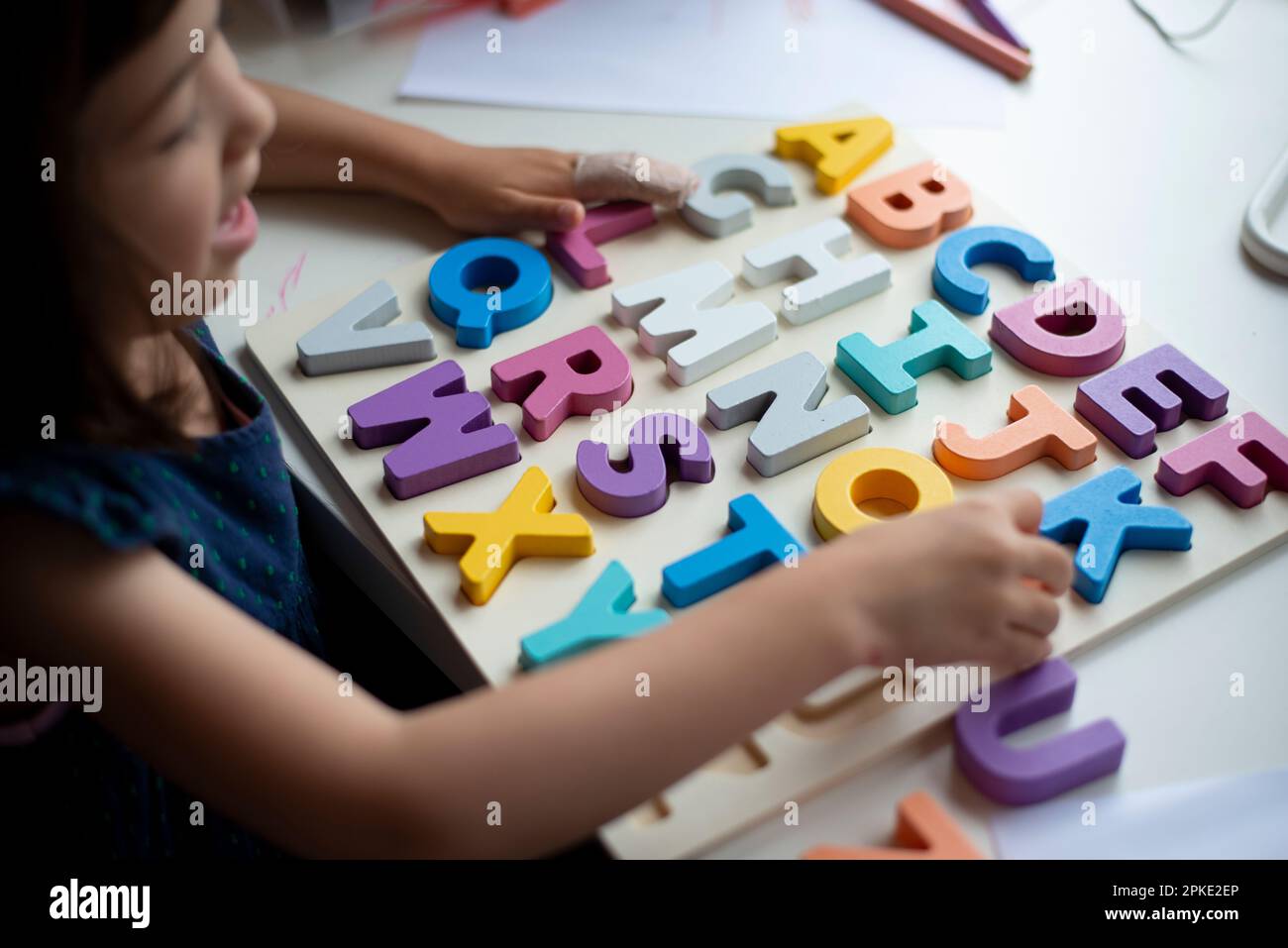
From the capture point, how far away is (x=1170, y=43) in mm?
1137

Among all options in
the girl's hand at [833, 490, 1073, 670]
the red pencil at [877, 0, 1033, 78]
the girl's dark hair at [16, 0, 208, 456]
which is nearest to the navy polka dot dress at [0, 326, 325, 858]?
the girl's dark hair at [16, 0, 208, 456]

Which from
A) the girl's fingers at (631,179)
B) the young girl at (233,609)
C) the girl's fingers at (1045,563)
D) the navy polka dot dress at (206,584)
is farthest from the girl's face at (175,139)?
the girl's fingers at (1045,563)

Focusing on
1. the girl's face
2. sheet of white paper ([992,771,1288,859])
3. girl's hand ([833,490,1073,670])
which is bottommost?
sheet of white paper ([992,771,1288,859])

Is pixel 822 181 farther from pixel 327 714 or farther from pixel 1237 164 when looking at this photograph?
pixel 327 714

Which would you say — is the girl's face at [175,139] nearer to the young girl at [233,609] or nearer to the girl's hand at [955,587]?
the young girl at [233,609]

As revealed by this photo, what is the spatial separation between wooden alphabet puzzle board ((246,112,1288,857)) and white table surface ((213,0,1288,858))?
0.7 inches

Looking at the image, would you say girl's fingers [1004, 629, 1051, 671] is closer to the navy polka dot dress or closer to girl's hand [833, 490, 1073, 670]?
girl's hand [833, 490, 1073, 670]

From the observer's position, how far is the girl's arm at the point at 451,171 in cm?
95

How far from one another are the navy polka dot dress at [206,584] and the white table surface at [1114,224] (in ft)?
0.16

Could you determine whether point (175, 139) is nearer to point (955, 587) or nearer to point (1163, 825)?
point (955, 587)

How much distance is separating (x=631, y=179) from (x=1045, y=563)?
1.46ft

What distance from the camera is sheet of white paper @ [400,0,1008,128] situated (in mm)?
1089
